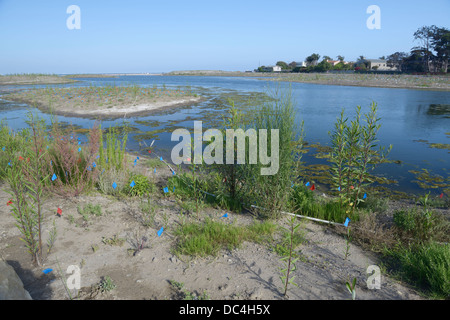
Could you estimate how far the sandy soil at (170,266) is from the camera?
2650 mm

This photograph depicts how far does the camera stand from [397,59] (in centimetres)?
5938

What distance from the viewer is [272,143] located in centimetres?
406

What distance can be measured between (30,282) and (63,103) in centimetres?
1858

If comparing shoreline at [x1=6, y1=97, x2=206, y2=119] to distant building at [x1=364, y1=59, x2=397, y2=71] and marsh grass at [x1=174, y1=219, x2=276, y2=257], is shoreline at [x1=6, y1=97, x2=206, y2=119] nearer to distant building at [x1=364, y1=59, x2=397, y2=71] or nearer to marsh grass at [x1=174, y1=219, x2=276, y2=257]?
marsh grass at [x1=174, y1=219, x2=276, y2=257]

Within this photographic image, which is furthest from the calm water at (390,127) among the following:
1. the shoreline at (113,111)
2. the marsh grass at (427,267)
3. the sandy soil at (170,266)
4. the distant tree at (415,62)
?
the distant tree at (415,62)

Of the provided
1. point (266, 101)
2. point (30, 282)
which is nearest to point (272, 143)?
point (266, 101)

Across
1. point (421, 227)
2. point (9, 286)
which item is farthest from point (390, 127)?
point (9, 286)

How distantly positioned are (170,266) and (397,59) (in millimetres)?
71401

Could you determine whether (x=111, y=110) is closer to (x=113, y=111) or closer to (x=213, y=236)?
(x=113, y=111)

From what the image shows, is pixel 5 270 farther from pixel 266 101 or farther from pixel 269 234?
pixel 266 101

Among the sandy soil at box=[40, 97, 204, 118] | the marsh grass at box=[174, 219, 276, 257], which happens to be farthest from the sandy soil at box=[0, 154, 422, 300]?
the sandy soil at box=[40, 97, 204, 118]

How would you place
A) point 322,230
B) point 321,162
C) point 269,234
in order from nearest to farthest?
1. point 269,234
2. point 322,230
3. point 321,162

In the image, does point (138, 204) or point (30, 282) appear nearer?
point (30, 282)

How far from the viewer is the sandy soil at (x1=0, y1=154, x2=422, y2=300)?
265 cm
